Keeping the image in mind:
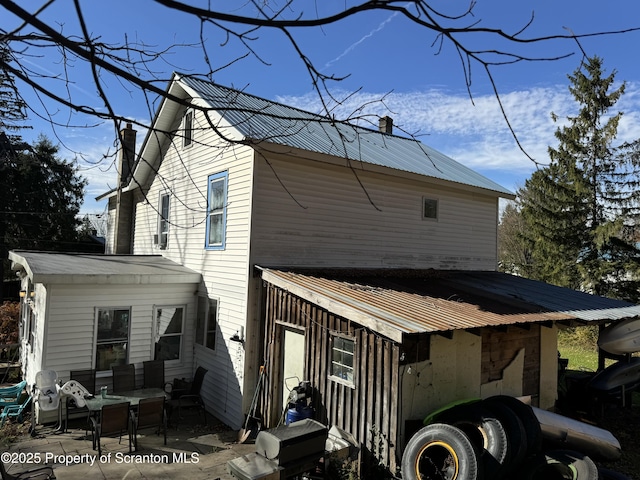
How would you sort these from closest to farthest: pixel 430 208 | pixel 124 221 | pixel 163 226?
pixel 430 208 → pixel 163 226 → pixel 124 221

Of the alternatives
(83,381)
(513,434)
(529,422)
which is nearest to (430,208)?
(529,422)

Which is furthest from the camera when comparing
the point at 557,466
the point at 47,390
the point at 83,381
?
the point at 83,381

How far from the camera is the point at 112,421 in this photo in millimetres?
7223

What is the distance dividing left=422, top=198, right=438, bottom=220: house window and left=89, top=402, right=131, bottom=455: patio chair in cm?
876

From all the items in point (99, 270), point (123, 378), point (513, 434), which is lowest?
point (123, 378)

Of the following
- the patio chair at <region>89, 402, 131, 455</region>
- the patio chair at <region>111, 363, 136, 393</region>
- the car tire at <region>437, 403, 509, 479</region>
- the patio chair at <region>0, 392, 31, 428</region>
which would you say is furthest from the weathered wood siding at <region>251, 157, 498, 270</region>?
the patio chair at <region>0, 392, 31, 428</region>

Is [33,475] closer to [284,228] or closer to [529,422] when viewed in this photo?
[284,228]

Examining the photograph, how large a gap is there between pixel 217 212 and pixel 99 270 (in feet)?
9.96

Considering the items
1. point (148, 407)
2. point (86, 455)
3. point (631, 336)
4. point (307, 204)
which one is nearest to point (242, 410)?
point (148, 407)

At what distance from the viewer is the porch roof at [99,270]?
347 inches

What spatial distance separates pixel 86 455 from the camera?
7234 millimetres

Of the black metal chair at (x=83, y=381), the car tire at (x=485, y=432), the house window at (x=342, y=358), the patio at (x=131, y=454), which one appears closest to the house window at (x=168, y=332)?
the black metal chair at (x=83, y=381)

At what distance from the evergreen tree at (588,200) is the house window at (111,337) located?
19.2 metres

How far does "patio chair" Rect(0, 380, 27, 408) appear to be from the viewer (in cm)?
884
